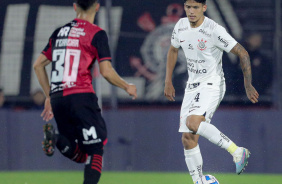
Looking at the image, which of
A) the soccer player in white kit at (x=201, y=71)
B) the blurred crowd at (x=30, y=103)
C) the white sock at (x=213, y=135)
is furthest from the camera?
the blurred crowd at (x=30, y=103)

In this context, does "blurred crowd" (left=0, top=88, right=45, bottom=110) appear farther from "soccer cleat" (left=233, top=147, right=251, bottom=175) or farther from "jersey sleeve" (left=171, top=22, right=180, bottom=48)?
"soccer cleat" (left=233, top=147, right=251, bottom=175)

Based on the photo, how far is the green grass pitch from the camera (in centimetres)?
1074

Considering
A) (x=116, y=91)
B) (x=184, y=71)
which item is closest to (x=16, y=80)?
(x=116, y=91)

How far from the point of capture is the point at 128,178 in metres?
11.5

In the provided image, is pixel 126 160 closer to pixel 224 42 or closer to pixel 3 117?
pixel 3 117

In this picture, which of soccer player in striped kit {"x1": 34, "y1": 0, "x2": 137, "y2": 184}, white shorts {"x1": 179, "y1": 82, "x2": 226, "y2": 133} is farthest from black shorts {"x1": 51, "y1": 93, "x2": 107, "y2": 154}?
white shorts {"x1": 179, "y1": 82, "x2": 226, "y2": 133}

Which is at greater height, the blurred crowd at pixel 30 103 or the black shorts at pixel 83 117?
the black shorts at pixel 83 117

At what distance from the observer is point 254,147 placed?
12.4m

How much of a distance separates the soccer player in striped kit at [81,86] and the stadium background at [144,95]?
18.3 ft

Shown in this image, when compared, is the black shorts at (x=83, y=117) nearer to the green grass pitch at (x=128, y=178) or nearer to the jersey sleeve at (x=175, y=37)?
the jersey sleeve at (x=175, y=37)

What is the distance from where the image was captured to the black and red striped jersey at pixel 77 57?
6.89m

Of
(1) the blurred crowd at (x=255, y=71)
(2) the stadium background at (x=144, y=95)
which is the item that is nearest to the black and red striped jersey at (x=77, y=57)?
(2) the stadium background at (x=144, y=95)

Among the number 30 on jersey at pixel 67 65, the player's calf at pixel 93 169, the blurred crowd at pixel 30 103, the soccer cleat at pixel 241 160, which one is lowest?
the blurred crowd at pixel 30 103

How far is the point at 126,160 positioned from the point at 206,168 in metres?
1.38
